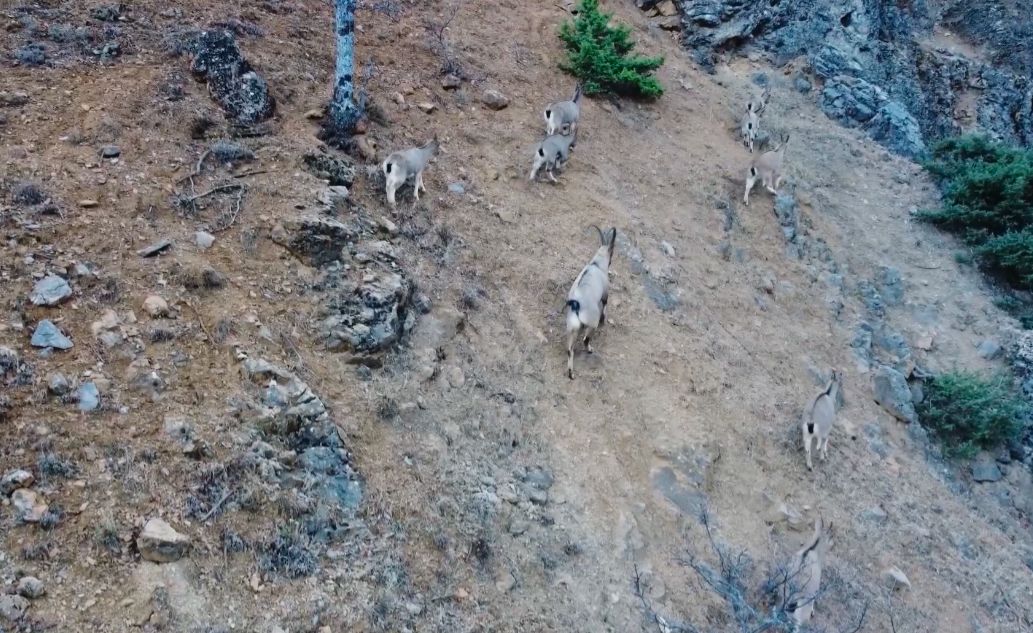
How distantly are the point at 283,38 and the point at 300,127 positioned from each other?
3033mm

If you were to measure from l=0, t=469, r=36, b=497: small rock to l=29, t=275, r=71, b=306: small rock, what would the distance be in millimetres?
1791

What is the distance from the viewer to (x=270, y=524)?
5711 millimetres

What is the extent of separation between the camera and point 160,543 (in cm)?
513

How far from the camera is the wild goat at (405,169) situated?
9.68 meters

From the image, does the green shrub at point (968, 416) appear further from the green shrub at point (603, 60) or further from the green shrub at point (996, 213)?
the green shrub at point (603, 60)

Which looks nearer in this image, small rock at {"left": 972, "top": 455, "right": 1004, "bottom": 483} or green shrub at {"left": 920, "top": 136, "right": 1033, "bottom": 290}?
small rock at {"left": 972, "top": 455, "right": 1004, "bottom": 483}

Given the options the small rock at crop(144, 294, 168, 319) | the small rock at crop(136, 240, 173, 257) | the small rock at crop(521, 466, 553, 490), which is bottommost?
the small rock at crop(521, 466, 553, 490)

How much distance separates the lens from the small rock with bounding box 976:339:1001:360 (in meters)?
13.8

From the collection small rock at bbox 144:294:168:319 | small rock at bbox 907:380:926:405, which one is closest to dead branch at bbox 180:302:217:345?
small rock at bbox 144:294:168:319

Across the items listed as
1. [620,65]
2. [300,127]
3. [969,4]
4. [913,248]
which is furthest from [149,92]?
[969,4]

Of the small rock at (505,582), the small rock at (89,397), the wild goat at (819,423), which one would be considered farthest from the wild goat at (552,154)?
the small rock at (89,397)

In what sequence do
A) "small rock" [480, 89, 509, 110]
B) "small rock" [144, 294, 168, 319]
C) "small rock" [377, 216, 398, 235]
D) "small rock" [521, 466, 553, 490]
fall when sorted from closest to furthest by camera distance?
"small rock" [144, 294, 168, 319]
"small rock" [521, 466, 553, 490]
"small rock" [377, 216, 398, 235]
"small rock" [480, 89, 509, 110]

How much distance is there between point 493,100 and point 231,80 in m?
5.04

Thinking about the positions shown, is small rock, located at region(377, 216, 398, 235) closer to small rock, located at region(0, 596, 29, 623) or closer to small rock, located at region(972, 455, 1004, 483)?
small rock, located at region(0, 596, 29, 623)
